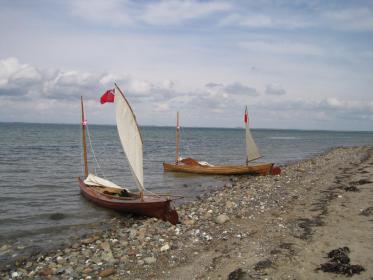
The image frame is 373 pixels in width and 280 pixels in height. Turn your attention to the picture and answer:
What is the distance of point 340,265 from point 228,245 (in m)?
3.65

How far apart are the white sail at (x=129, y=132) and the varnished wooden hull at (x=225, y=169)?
17325mm

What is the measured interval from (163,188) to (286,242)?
16.8m

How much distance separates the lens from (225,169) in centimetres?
3250

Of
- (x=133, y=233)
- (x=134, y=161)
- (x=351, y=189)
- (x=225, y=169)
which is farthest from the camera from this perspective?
(x=225, y=169)

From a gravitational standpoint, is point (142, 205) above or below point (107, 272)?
above

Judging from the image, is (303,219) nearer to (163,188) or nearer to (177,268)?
(177,268)

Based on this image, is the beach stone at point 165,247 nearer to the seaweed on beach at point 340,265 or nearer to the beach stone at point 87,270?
the beach stone at point 87,270

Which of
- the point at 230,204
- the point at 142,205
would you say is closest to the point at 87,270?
the point at 142,205

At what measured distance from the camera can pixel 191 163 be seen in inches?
1375

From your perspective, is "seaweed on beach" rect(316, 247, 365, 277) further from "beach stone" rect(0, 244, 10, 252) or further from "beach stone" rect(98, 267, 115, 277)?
"beach stone" rect(0, 244, 10, 252)

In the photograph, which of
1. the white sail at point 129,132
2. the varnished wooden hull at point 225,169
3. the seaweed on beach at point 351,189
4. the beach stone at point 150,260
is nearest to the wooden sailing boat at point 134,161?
the white sail at point 129,132

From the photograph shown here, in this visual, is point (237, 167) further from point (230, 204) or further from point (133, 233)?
point (133, 233)

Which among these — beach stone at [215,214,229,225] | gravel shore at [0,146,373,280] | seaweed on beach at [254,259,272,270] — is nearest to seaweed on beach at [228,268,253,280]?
gravel shore at [0,146,373,280]

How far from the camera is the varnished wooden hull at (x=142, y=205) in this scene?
15.6m
